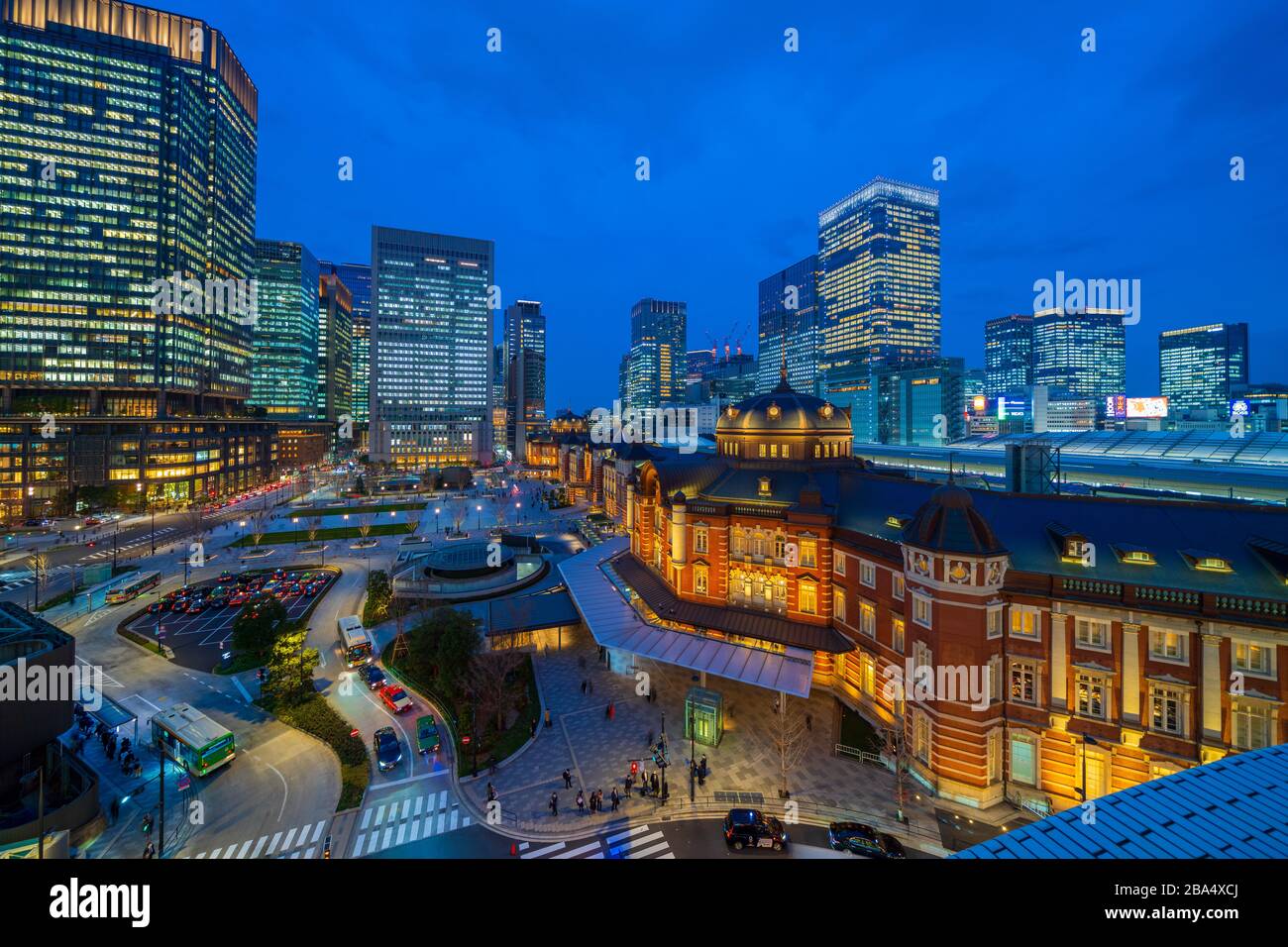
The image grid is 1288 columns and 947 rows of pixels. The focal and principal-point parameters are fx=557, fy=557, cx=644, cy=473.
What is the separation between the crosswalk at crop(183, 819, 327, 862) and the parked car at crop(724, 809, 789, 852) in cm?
2046

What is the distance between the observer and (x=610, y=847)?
1106 inches

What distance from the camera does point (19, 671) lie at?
96.8 feet

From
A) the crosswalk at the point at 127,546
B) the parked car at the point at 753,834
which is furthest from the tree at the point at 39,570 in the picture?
the parked car at the point at 753,834

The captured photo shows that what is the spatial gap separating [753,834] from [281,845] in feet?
78.4

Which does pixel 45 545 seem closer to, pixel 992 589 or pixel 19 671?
pixel 19 671

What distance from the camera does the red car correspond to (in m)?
41.1

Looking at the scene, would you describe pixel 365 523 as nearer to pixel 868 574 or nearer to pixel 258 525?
pixel 258 525

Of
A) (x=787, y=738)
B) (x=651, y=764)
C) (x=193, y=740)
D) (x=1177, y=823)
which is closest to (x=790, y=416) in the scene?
(x=787, y=738)

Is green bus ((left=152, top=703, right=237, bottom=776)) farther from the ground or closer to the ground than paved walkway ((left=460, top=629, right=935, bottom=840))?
farther from the ground

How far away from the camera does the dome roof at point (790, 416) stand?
57.7 metres

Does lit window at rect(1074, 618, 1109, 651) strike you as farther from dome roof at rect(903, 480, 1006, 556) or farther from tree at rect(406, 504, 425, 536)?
tree at rect(406, 504, 425, 536)

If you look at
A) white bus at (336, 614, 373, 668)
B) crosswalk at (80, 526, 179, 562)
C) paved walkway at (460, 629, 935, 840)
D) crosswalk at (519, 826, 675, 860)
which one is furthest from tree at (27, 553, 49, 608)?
crosswalk at (519, 826, 675, 860)

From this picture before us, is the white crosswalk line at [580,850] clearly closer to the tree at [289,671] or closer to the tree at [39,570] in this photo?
the tree at [289,671]

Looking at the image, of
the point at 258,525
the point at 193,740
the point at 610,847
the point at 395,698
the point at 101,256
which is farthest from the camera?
the point at 101,256
